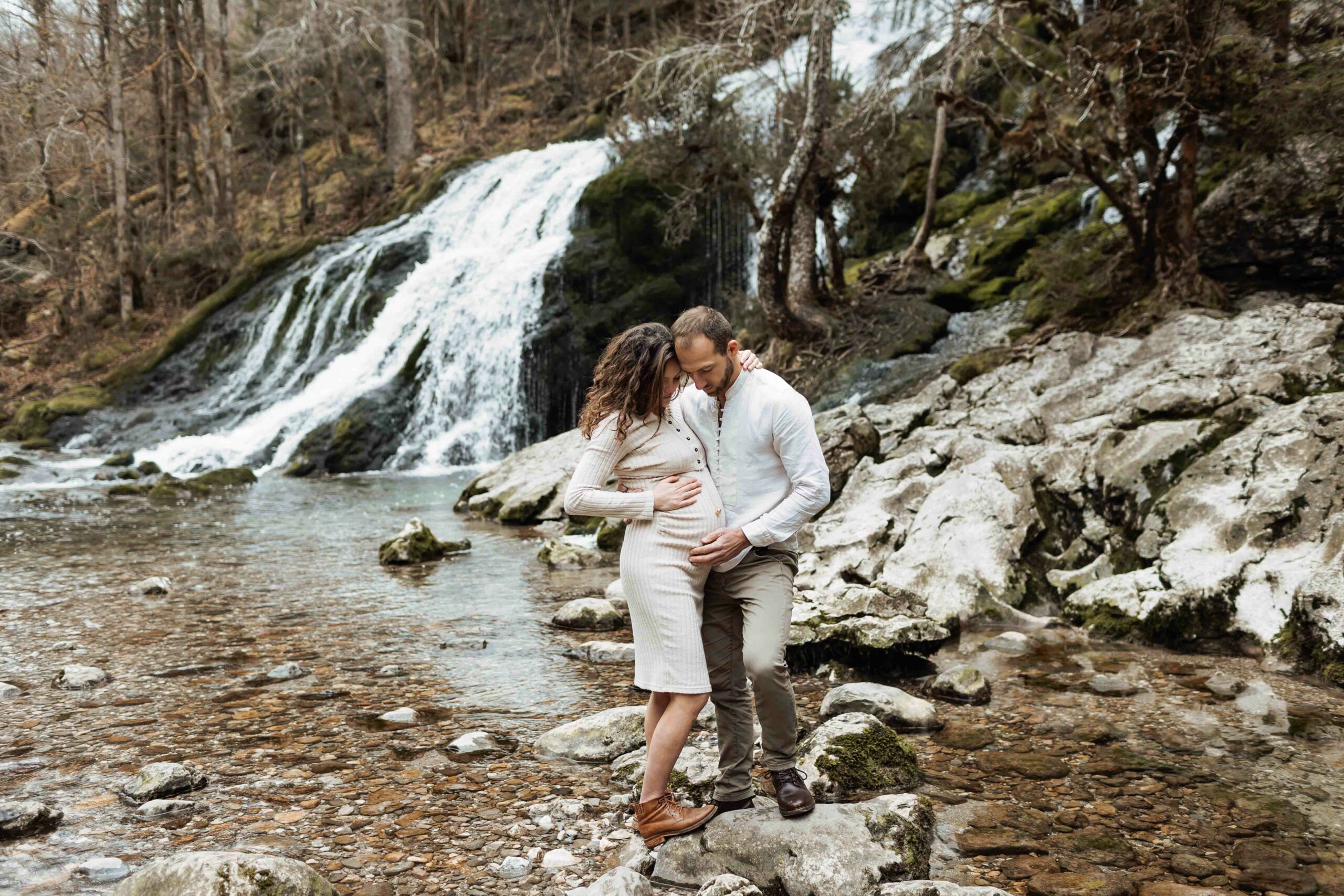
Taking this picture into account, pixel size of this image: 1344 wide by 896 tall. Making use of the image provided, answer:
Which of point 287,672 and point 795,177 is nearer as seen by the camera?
point 287,672

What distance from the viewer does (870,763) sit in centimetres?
398

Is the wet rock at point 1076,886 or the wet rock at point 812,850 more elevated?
the wet rock at point 812,850

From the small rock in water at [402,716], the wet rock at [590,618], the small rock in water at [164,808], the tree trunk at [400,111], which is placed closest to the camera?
the small rock in water at [164,808]

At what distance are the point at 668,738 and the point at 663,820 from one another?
0.32 m

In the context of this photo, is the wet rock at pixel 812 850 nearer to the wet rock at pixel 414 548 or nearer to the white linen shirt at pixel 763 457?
the white linen shirt at pixel 763 457

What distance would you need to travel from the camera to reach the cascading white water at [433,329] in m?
18.8

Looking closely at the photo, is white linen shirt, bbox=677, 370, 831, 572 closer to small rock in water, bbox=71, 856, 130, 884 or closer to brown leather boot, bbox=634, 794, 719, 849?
brown leather boot, bbox=634, 794, 719, 849

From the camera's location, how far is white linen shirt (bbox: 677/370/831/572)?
3324 mm

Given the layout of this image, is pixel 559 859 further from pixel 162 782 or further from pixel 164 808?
pixel 162 782

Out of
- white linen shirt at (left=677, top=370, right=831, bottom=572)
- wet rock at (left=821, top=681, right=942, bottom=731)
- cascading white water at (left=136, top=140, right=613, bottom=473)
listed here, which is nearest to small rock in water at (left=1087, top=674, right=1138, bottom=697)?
wet rock at (left=821, top=681, right=942, bottom=731)

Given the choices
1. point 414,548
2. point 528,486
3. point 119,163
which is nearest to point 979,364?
point 528,486

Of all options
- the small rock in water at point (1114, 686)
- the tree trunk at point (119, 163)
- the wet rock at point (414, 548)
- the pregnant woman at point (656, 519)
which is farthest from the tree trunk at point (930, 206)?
the tree trunk at point (119, 163)

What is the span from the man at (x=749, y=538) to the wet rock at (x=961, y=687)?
6.75 feet

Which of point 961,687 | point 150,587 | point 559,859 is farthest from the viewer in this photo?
point 150,587
